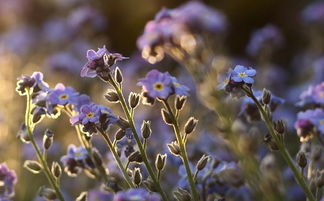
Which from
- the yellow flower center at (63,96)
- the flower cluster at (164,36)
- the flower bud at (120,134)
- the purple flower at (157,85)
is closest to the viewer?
the purple flower at (157,85)

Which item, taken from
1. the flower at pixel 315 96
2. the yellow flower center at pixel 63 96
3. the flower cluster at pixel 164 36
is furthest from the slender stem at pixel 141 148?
the flower cluster at pixel 164 36

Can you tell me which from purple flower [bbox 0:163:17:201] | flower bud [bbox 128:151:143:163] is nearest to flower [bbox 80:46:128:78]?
flower bud [bbox 128:151:143:163]

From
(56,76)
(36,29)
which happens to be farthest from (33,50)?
(56,76)

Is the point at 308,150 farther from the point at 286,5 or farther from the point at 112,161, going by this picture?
the point at 286,5

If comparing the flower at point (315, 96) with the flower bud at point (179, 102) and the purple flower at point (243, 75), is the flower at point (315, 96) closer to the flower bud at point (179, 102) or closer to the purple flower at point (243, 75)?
the purple flower at point (243, 75)

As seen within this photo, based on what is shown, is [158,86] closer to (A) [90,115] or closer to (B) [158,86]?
(B) [158,86]

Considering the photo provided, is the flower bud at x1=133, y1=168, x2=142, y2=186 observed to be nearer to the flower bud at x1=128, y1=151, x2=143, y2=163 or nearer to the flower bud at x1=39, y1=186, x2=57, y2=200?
the flower bud at x1=128, y1=151, x2=143, y2=163

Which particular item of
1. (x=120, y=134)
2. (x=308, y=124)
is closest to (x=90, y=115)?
(x=120, y=134)
